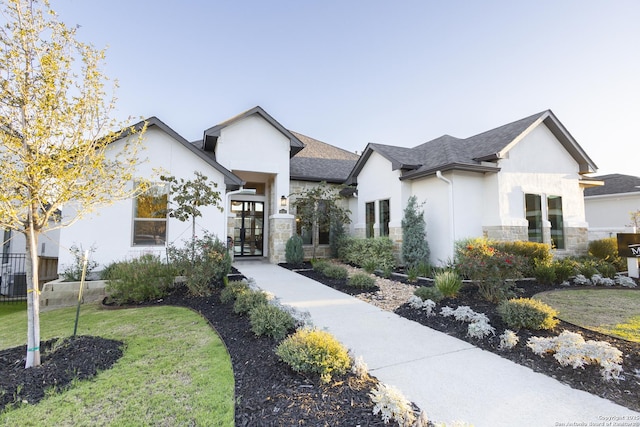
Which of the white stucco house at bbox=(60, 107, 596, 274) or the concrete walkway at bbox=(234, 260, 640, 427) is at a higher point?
the white stucco house at bbox=(60, 107, 596, 274)

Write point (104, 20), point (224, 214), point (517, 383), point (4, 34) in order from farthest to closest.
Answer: point (224, 214) → point (104, 20) → point (4, 34) → point (517, 383)

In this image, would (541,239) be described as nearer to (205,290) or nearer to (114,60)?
(205,290)

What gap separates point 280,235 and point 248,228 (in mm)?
2801

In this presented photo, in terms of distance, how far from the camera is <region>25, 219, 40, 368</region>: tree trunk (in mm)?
3451

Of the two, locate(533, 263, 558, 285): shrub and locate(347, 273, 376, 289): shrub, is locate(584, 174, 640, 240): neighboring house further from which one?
locate(347, 273, 376, 289): shrub

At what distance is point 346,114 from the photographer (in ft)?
50.4

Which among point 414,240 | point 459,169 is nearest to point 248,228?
point 414,240

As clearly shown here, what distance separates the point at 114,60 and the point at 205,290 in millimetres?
5084

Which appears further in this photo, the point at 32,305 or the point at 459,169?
the point at 459,169

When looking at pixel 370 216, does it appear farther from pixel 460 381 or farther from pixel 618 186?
pixel 618 186

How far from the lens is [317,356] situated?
2.99 metres

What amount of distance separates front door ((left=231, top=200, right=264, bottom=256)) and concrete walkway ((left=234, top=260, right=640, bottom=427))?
9624 mm

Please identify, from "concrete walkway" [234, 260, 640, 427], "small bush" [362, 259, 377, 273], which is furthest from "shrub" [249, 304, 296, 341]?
"small bush" [362, 259, 377, 273]

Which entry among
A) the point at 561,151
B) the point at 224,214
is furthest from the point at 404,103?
the point at 224,214
